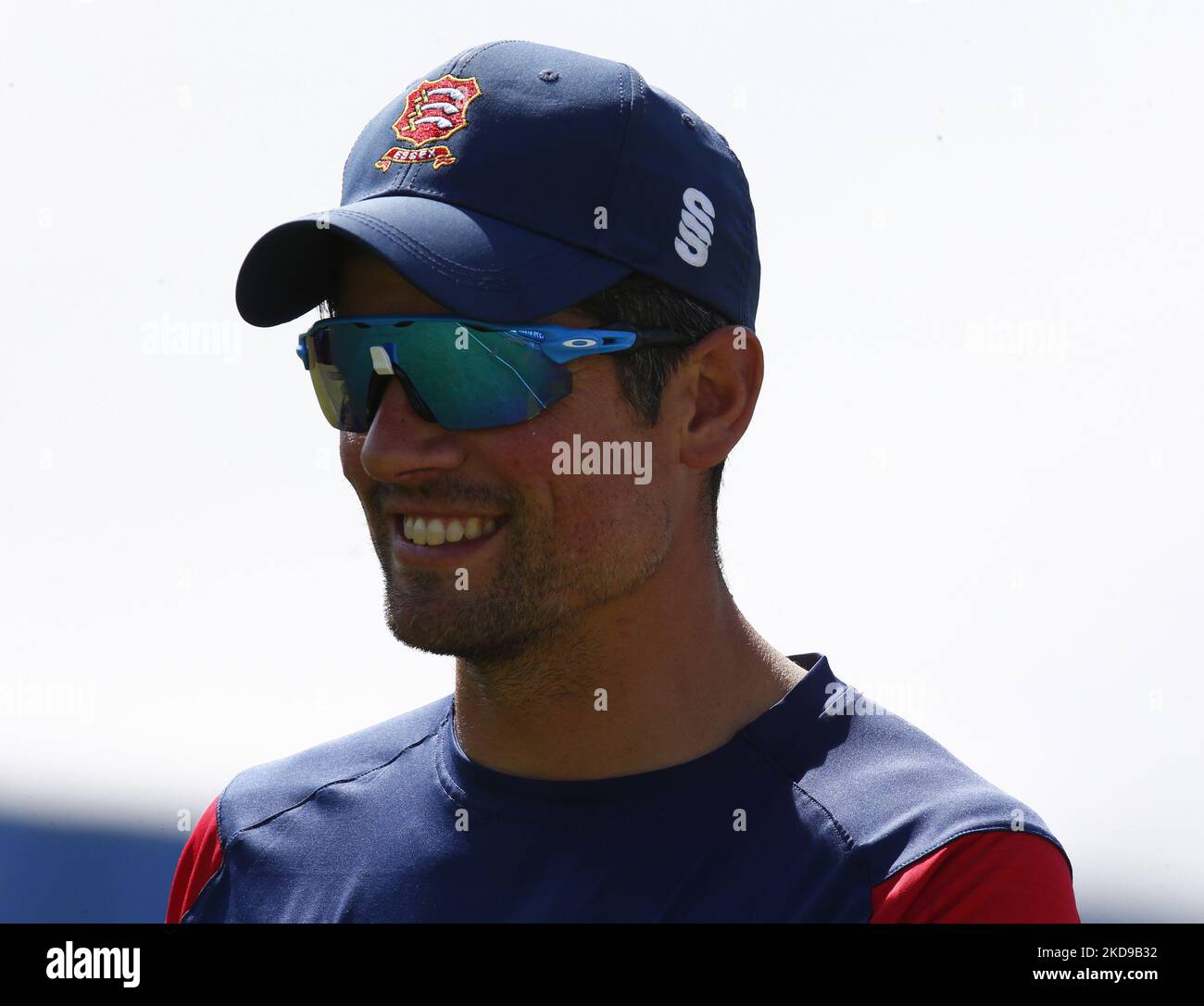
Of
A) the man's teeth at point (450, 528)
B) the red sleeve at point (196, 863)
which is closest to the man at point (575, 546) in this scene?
the man's teeth at point (450, 528)

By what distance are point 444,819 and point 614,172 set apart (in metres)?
1.19

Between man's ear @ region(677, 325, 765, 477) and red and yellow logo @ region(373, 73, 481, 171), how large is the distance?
567 millimetres

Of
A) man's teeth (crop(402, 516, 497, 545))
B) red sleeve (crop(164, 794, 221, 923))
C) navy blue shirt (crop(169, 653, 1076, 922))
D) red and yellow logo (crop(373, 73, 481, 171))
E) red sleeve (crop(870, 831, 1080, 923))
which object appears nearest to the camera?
red sleeve (crop(870, 831, 1080, 923))

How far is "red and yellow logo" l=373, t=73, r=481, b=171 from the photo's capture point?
2672 mm

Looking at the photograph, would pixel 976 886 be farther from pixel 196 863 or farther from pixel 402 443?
pixel 196 863

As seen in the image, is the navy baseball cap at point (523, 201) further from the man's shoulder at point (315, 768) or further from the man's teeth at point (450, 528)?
the man's shoulder at point (315, 768)

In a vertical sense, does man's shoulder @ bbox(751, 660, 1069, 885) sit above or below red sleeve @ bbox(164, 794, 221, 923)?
above

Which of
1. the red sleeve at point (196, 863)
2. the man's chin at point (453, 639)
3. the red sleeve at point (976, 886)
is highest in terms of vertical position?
the man's chin at point (453, 639)

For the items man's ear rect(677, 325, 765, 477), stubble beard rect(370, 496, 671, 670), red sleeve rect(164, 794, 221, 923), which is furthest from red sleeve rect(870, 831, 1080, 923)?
red sleeve rect(164, 794, 221, 923)

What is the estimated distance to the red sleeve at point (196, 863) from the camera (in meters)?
2.97

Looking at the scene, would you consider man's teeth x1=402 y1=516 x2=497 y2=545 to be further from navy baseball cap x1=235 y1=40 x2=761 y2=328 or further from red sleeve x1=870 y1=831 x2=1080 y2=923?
red sleeve x1=870 y1=831 x2=1080 y2=923

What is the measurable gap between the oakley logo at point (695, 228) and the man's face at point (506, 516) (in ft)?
0.73

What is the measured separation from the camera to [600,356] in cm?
260

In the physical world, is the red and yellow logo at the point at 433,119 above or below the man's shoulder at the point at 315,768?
above
